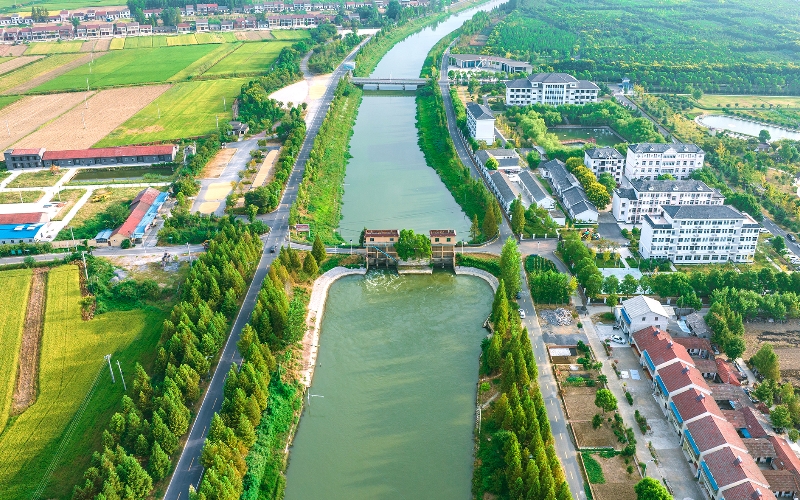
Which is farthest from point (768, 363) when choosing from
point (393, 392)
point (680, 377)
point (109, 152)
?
point (109, 152)

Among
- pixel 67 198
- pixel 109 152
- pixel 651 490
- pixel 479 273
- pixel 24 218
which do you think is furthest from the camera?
pixel 109 152

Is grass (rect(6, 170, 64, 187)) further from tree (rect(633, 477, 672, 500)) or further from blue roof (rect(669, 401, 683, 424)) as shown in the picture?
tree (rect(633, 477, 672, 500))

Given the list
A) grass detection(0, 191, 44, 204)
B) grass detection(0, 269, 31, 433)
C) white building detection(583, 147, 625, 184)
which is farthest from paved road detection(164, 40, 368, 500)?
white building detection(583, 147, 625, 184)

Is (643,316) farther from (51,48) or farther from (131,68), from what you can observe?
(51,48)

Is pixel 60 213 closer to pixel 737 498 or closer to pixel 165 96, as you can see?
pixel 165 96

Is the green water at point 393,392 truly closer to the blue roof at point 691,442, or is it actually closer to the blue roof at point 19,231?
the blue roof at point 691,442

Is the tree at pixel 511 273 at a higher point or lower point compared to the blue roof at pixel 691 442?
higher

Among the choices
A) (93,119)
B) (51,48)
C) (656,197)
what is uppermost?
(51,48)

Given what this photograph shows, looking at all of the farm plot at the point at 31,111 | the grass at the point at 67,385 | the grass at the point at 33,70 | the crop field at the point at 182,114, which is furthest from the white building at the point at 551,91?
the grass at the point at 33,70
